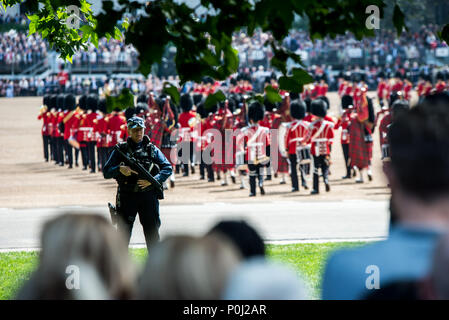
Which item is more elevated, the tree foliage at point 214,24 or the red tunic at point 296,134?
the tree foliage at point 214,24

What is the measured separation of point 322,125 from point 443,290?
14.5m

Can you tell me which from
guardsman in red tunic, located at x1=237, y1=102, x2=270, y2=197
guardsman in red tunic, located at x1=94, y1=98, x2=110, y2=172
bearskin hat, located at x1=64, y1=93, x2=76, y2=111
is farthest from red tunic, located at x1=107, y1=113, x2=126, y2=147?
bearskin hat, located at x1=64, y1=93, x2=76, y2=111

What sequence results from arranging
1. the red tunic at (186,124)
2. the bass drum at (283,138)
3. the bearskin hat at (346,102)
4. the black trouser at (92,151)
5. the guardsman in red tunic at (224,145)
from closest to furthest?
the bass drum at (283,138) → the guardsman in red tunic at (224,145) → the bearskin hat at (346,102) → the red tunic at (186,124) → the black trouser at (92,151)

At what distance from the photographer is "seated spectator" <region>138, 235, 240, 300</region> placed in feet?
8.39

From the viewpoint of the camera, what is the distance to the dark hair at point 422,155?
258 cm

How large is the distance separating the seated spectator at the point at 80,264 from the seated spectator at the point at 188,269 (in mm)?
111

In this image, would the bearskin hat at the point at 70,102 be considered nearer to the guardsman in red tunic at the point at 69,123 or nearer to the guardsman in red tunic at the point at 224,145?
the guardsman in red tunic at the point at 69,123

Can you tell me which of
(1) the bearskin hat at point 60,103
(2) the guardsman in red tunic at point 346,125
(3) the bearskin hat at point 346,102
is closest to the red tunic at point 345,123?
(2) the guardsman in red tunic at point 346,125

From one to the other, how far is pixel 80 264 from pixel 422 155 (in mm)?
Result: 955

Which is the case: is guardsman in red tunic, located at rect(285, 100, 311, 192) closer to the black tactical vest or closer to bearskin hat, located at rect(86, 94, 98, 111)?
bearskin hat, located at rect(86, 94, 98, 111)

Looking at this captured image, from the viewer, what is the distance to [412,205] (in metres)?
2.59

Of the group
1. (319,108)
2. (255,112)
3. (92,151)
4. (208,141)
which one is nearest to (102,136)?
(92,151)

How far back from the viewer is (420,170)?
2.58 meters
